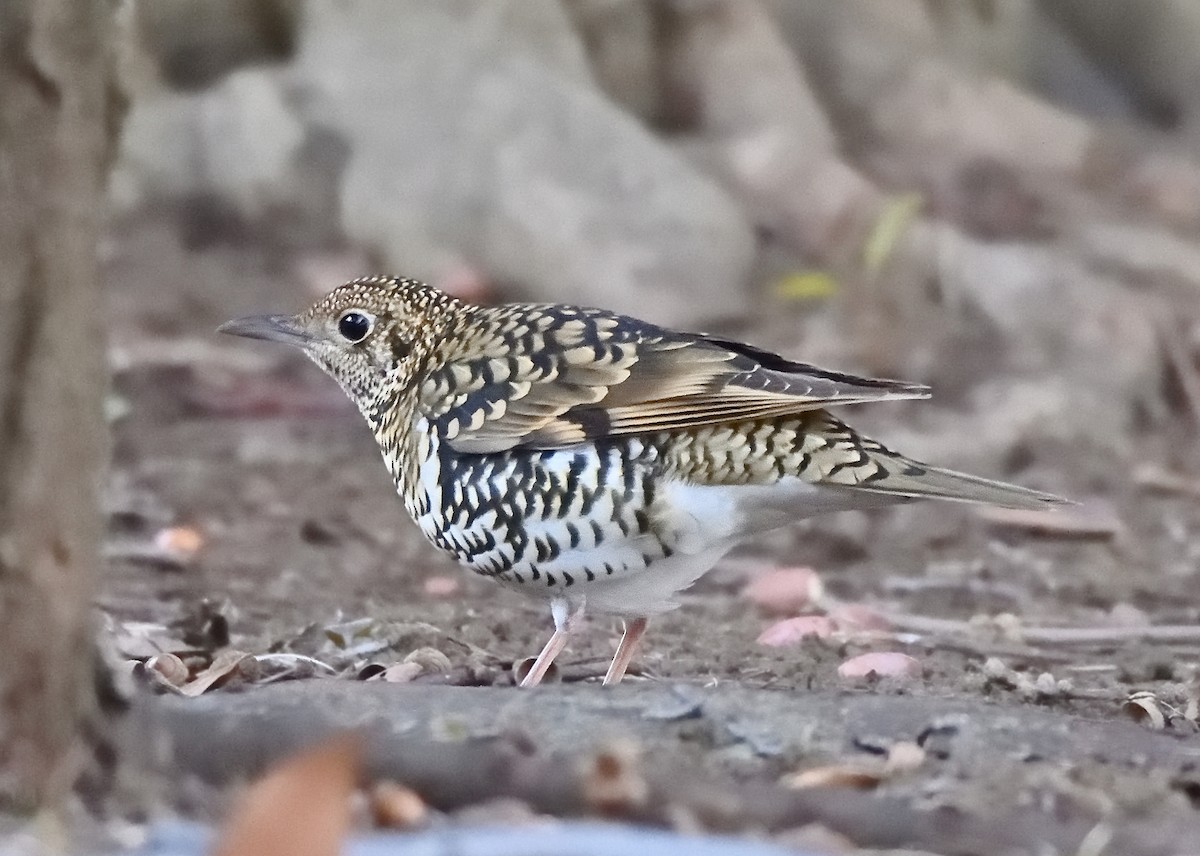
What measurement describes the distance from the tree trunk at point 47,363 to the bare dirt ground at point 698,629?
31 centimetres

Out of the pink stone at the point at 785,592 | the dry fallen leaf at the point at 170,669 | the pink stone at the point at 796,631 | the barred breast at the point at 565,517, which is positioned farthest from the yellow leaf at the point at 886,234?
the dry fallen leaf at the point at 170,669

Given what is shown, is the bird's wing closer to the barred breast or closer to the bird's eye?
the barred breast

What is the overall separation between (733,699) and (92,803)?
4.16 ft

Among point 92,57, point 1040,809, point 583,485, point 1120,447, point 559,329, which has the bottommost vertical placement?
point 1120,447

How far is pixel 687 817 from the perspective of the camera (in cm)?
277

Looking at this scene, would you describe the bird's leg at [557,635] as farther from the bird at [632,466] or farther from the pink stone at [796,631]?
the pink stone at [796,631]

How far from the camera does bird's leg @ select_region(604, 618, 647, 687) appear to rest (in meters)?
4.27

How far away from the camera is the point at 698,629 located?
5555mm

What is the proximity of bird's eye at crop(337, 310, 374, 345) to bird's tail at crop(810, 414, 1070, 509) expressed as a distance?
1387 mm

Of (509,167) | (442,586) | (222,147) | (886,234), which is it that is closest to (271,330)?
(442,586)

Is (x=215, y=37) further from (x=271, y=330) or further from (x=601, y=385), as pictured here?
(x=601, y=385)

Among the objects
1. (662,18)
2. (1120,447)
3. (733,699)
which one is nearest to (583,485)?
(733,699)

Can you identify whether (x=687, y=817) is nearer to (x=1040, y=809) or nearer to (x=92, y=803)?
(x=1040, y=809)

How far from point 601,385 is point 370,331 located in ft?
2.91
